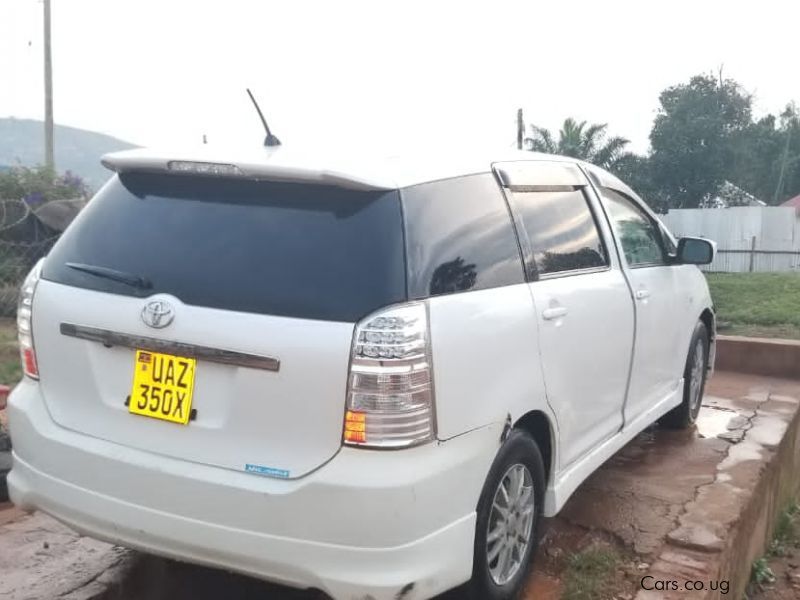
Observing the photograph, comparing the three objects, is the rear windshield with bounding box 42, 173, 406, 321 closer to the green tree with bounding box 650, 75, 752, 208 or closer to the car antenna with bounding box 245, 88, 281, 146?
the car antenna with bounding box 245, 88, 281, 146

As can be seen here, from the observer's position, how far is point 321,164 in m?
2.64

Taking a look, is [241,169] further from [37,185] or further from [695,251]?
[37,185]

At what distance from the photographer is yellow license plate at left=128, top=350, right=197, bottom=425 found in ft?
8.33

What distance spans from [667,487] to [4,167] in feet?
35.8

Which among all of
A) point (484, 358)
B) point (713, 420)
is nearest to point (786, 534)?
point (713, 420)

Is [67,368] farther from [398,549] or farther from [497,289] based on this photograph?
[497,289]

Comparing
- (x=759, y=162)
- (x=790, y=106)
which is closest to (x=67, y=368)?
(x=759, y=162)

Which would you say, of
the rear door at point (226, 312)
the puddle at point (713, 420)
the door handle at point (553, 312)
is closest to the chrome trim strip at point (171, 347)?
the rear door at point (226, 312)

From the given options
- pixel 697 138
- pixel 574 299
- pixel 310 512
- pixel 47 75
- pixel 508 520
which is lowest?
pixel 508 520

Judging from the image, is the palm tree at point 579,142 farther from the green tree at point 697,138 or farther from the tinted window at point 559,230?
the tinted window at point 559,230

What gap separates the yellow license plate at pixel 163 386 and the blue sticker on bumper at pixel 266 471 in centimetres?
25

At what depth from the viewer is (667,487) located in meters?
4.38

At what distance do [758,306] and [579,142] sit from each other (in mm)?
25118

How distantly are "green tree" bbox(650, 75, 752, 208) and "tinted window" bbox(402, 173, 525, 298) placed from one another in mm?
37542
